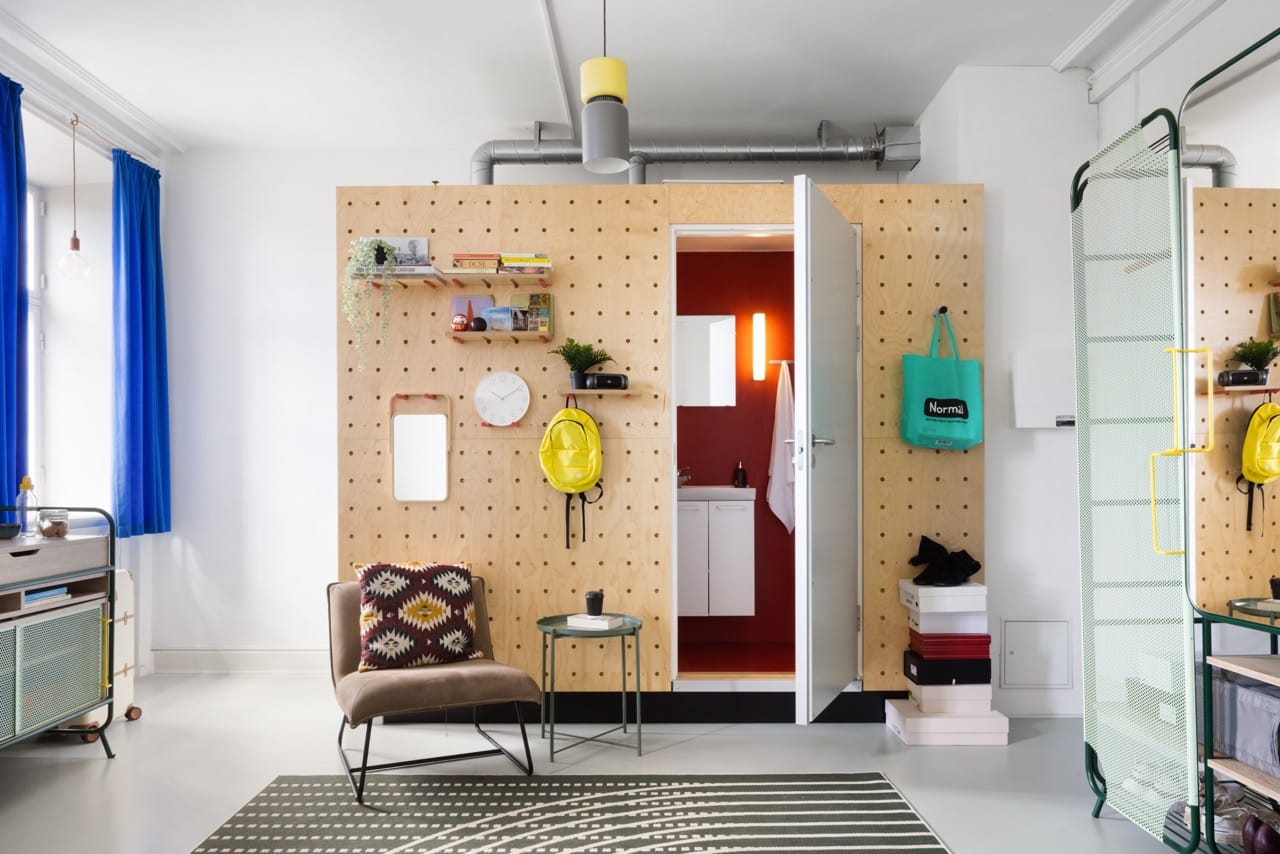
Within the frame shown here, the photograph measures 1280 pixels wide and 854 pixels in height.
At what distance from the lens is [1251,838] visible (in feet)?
8.34

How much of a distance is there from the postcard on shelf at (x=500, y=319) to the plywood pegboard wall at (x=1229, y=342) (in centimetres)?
276

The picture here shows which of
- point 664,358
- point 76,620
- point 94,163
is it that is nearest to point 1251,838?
point 664,358

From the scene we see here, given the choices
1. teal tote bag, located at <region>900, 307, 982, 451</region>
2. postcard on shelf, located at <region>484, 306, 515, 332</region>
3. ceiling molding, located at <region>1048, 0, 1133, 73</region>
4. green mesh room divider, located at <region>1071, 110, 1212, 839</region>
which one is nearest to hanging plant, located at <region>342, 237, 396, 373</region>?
postcard on shelf, located at <region>484, 306, 515, 332</region>

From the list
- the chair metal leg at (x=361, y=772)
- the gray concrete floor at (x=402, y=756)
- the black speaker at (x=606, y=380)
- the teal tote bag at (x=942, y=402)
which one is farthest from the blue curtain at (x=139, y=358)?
the teal tote bag at (x=942, y=402)

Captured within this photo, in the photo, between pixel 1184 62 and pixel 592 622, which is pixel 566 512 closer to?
pixel 592 622

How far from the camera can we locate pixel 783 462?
574 cm

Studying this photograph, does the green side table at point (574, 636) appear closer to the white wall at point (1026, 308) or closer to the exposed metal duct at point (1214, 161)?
the white wall at point (1026, 308)

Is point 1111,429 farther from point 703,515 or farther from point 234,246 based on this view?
point 234,246

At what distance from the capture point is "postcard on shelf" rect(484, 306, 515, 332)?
14.0ft

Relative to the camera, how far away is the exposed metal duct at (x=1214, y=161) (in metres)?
2.59

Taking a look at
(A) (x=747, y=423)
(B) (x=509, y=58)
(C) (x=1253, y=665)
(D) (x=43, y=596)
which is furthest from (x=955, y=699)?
(D) (x=43, y=596)

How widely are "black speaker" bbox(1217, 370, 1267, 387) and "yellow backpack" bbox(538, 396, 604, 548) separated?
2495 mm

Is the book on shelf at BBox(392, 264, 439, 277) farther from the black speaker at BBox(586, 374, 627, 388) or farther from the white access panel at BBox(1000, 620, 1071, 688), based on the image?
the white access panel at BBox(1000, 620, 1071, 688)

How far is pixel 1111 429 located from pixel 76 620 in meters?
4.16
